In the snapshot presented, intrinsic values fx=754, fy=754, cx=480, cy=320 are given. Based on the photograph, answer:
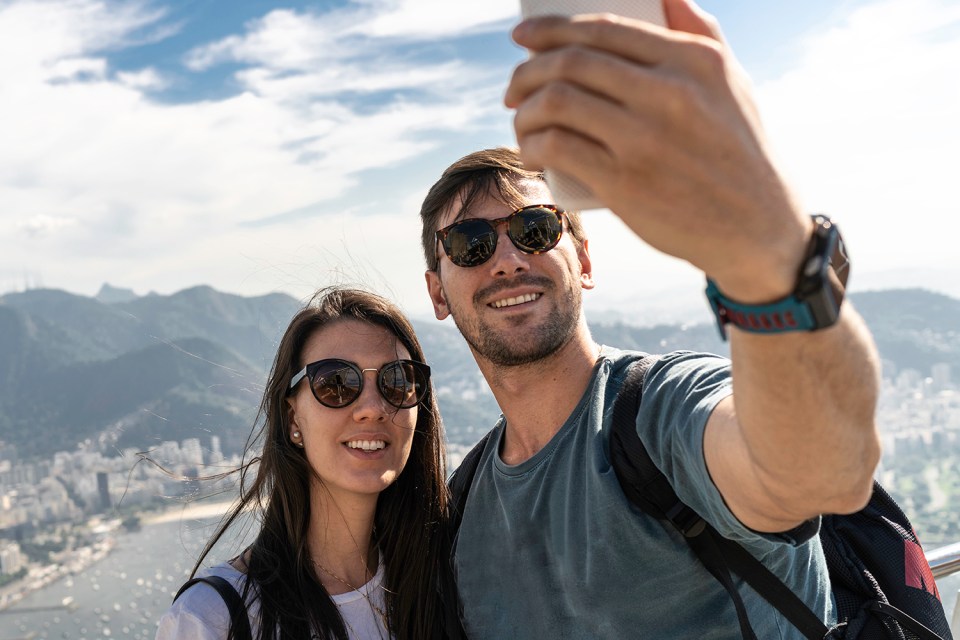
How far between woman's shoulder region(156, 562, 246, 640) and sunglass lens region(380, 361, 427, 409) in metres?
1.09

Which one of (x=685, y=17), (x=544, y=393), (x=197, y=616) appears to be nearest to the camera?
(x=685, y=17)

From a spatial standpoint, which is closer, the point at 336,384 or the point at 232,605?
the point at 232,605

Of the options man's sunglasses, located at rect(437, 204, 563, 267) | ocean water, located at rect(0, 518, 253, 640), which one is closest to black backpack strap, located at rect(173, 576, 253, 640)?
man's sunglasses, located at rect(437, 204, 563, 267)

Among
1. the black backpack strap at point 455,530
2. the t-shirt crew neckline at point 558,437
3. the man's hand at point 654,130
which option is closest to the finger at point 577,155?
the man's hand at point 654,130

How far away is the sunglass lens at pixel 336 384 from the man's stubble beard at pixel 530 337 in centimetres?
63

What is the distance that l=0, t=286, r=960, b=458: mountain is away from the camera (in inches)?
1848

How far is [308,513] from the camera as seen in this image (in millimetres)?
3738

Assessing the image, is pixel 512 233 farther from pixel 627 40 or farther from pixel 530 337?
pixel 627 40

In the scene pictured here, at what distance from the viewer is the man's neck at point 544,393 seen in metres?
3.33

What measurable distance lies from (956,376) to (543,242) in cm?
8494

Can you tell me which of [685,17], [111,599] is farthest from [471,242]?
[111,599]

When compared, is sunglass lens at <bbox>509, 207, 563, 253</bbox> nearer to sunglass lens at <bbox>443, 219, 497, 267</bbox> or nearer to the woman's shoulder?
sunglass lens at <bbox>443, 219, 497, 267</bbox>

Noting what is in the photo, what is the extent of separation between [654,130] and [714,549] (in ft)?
6.07

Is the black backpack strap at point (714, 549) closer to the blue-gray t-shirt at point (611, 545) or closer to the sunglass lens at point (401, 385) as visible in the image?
the blue-gray t-shirt at point (611, 545)
